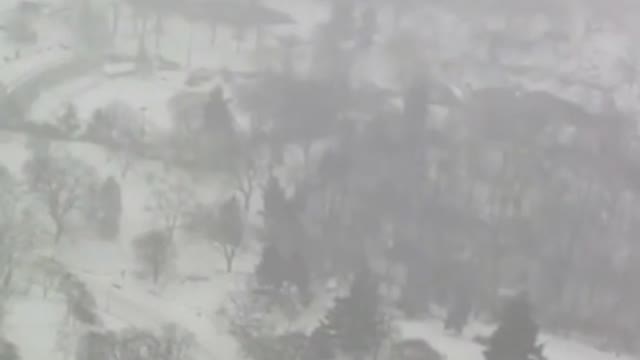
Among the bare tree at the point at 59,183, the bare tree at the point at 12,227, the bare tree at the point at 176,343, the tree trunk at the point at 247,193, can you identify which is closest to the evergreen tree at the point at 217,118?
the tree trunk at the point at 247,193

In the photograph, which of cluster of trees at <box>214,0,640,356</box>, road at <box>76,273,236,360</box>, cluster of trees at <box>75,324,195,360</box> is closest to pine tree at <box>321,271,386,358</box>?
road at <box>76,273,236,360</box>

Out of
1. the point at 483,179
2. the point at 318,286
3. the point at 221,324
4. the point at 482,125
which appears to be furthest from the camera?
the point at 482,125

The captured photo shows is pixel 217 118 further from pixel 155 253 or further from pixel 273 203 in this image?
pixel 155 253

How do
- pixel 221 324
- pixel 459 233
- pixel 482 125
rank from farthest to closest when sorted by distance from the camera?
pixel 482 125 < pixel 459 233 < pixel 221 324

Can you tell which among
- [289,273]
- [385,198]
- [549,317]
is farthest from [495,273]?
[289,273]

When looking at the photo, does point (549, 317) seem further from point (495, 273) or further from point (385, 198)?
point (385, 198)

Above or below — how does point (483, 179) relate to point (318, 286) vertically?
above

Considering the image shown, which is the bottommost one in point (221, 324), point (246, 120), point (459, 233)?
point (221, 324)

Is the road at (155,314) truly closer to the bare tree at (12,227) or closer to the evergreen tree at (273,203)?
the bare tree at (12,227)
